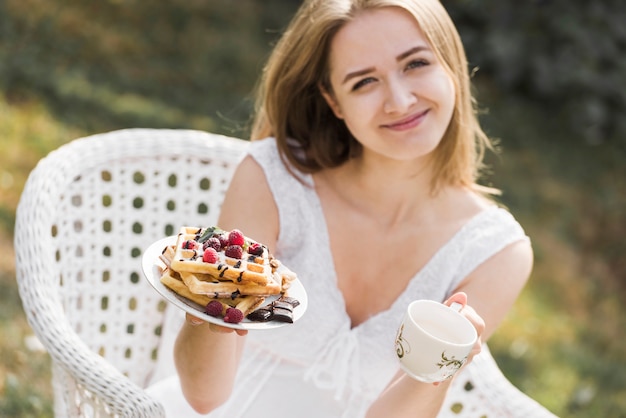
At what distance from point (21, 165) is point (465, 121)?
2206mm

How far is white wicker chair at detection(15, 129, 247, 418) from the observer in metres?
2.17

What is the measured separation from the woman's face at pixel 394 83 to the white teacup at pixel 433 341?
60 cm

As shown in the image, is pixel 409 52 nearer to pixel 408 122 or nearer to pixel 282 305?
pixel 408 122

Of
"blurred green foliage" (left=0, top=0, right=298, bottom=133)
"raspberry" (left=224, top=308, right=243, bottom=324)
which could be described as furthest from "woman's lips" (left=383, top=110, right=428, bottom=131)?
"blurred green foliage" (left=0, top=0, right=298, bottom=133)

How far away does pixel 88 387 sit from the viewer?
1873mm

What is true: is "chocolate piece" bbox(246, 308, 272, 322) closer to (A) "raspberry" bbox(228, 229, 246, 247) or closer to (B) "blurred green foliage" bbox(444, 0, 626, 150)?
(A) "raspberry" bbox(228, 229, 246, 247)

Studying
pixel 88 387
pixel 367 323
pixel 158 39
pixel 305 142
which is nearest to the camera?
pixel 88 387

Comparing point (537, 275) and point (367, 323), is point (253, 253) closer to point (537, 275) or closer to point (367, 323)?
point (367, 323)

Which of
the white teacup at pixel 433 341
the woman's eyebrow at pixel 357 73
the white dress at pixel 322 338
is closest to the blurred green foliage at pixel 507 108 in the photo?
the white dress at pixel 322 338

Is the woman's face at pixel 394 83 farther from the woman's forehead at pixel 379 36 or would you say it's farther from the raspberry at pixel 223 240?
the raspberry at pixel 223 240

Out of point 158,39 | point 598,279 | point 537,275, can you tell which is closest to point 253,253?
point 537,275

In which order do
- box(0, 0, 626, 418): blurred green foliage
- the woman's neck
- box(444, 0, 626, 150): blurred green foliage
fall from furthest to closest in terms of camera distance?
box(444, 0, 626, 150): blurred green foliage, box(0, 0, 626, 418): blurred green foliage, the woman's neck

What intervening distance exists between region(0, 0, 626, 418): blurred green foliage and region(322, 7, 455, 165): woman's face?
1.37 m

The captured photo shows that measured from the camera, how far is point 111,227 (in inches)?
104
